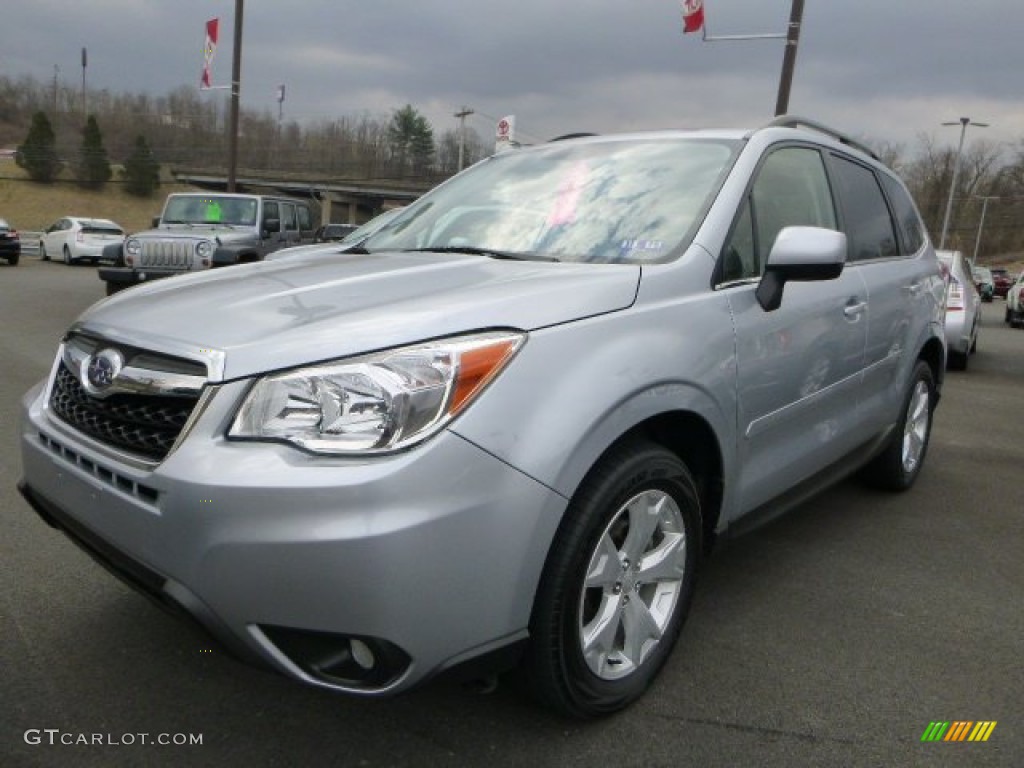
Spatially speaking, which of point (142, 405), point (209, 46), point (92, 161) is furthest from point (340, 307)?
point (92, 161)

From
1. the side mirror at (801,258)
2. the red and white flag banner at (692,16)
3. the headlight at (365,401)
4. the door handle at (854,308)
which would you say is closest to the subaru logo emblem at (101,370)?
the headlight at (365,401)

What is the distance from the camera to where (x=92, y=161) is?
7150 centimetres

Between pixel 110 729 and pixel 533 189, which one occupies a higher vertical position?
pixel 533 189

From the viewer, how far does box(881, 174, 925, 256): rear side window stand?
416 cm

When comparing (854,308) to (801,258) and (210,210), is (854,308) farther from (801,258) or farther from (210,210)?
(210,210)

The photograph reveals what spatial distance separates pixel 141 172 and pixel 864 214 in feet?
260

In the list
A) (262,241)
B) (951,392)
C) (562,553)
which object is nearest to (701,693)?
(562,553)

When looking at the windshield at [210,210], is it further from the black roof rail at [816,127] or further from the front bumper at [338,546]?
the front bumper at [338,546]

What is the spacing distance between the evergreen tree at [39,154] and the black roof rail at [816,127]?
8141 centimetres

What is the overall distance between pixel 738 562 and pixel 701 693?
1.12 meters

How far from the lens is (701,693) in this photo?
96.0 inches

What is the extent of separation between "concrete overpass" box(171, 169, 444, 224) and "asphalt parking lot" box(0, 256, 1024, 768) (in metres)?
62.0

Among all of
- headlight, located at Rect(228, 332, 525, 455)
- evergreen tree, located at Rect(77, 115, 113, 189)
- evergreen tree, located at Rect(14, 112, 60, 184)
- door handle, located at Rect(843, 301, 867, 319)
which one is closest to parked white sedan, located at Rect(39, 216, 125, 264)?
door handle, located at Rect(843, 301, 867, 319)

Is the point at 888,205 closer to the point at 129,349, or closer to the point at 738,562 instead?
the point at 738,562
